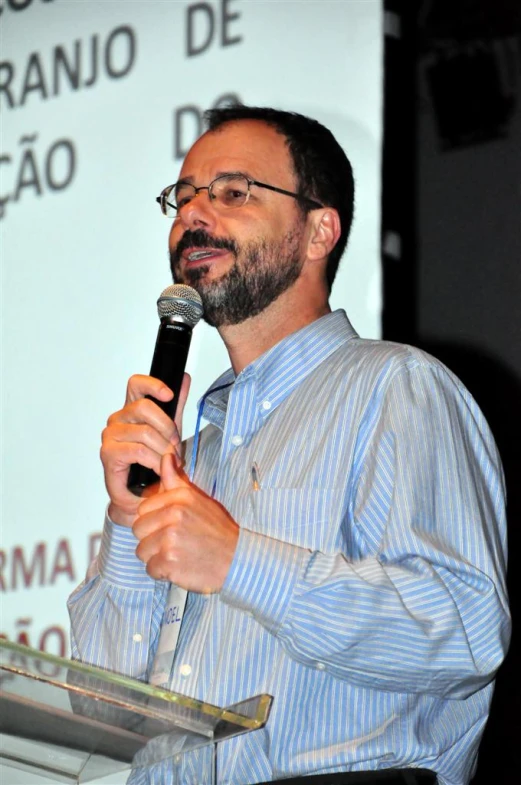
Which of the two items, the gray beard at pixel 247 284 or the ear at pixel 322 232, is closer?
the gray beard at pixel 247 284

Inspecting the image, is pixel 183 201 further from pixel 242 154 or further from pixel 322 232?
pixel 322 232

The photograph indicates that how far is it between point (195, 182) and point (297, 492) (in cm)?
68

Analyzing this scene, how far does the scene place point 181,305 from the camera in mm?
1667

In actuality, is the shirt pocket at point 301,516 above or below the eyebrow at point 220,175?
below

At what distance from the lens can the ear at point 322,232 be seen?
2104 mm

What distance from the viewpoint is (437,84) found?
232cm

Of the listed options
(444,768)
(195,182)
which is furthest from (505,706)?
(195,182)

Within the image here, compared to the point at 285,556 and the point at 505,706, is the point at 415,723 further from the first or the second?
the point at 505,706

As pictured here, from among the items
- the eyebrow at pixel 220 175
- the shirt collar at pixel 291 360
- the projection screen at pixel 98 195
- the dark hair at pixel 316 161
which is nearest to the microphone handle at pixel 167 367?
the shirt collar at pixel 291 360

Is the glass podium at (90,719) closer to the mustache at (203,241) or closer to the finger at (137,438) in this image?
the finger at (137,438)

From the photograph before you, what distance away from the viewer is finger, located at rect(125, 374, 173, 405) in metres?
1.49

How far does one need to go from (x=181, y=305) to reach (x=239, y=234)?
337 millimetres

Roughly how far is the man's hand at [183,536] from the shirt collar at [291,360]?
1.47 ft

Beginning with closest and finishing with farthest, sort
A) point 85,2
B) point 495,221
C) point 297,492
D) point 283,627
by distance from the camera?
point 283,627
point 297,492
point 495,221
point 85,2
